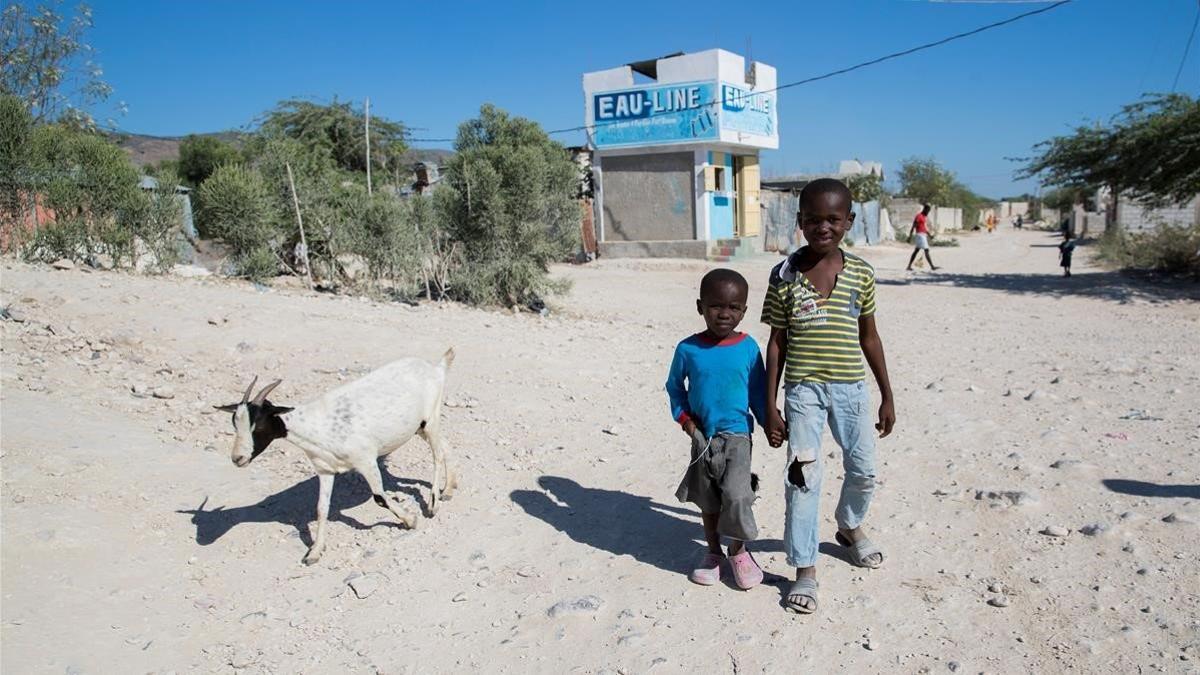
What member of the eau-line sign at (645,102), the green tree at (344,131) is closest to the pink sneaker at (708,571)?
the eau-line sign at (645,102)

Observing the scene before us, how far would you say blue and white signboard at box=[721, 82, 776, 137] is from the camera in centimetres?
2084

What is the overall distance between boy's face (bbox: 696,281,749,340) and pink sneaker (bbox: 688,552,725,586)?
3.24 ft

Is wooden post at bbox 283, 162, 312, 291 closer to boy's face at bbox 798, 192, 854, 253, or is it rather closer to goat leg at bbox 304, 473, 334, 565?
goat leg at bbox 304, 473, 334, 565

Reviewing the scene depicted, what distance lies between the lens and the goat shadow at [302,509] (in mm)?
3994

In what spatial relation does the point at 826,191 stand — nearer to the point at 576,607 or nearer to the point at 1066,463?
the point at 576,607

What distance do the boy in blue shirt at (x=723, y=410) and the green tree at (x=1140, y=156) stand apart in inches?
560

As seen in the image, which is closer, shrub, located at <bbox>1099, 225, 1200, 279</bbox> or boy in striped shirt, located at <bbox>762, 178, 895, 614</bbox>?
boy in striped shirt, located at <bbox>762, 178, 895, 614</bbox>

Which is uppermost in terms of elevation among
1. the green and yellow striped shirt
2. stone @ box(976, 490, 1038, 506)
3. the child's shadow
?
the green and yellow striped shirt

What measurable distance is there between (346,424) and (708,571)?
70.0 inches

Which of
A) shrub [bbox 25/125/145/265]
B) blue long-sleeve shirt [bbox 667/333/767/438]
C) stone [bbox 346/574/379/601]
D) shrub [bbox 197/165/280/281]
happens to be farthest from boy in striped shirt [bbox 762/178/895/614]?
shrub [bbox 25/125/145/265]

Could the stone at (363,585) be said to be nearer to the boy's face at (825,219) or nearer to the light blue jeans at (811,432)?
the light blue jeans at (811,432)

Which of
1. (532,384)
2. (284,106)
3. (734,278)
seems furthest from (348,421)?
(284,106)

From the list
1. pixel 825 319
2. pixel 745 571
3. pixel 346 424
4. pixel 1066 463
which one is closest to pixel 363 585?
pixel 346 424

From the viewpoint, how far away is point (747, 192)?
2364 cm
